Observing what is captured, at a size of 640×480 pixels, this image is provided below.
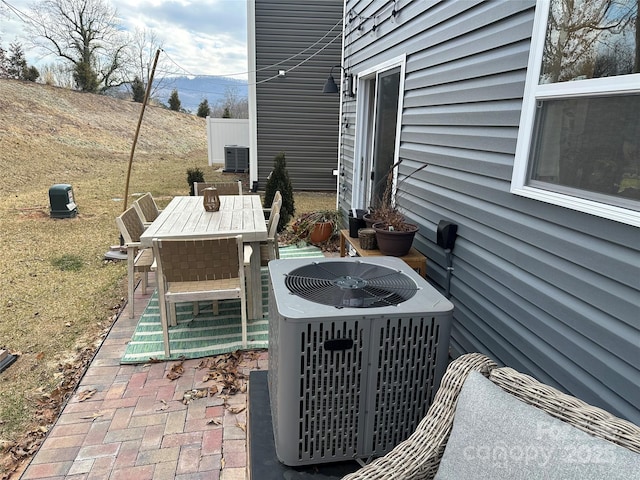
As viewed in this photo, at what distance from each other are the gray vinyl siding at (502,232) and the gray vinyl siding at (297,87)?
6073 mm

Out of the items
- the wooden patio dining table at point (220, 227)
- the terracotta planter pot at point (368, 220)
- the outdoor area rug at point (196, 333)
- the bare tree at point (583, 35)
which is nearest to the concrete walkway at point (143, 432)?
the outdoor area rug at point (196, 333)

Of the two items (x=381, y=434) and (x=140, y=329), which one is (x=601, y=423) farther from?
(x=140, y=329)

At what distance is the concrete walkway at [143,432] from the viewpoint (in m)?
2.00

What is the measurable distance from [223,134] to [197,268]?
11295mm

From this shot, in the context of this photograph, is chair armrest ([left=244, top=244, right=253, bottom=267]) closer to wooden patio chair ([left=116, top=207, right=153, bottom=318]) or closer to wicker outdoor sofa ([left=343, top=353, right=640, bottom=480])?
wooden patio chair ([left=116, top=207, right=153, bottom=318])

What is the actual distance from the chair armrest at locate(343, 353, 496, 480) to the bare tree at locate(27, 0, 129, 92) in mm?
23148

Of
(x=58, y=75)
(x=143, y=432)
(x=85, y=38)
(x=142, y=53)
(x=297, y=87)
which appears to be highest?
(x=85, y=38)

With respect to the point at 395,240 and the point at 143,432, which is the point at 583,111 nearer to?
the point at 395,240

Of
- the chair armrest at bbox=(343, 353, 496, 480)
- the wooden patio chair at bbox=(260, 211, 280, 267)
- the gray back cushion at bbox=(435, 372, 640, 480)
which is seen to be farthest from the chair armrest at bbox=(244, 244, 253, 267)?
the gray back cushion at bbox=(435, 372, 640, 480)

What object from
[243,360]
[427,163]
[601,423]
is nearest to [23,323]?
[243,360]

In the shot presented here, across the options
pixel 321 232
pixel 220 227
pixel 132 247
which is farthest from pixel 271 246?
pixel 321 232

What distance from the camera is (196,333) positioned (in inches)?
131

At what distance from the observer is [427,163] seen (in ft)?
9.94

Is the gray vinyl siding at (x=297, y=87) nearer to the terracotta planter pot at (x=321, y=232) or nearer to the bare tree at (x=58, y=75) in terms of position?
the terracotta planter pot at (x=321, y=232)
